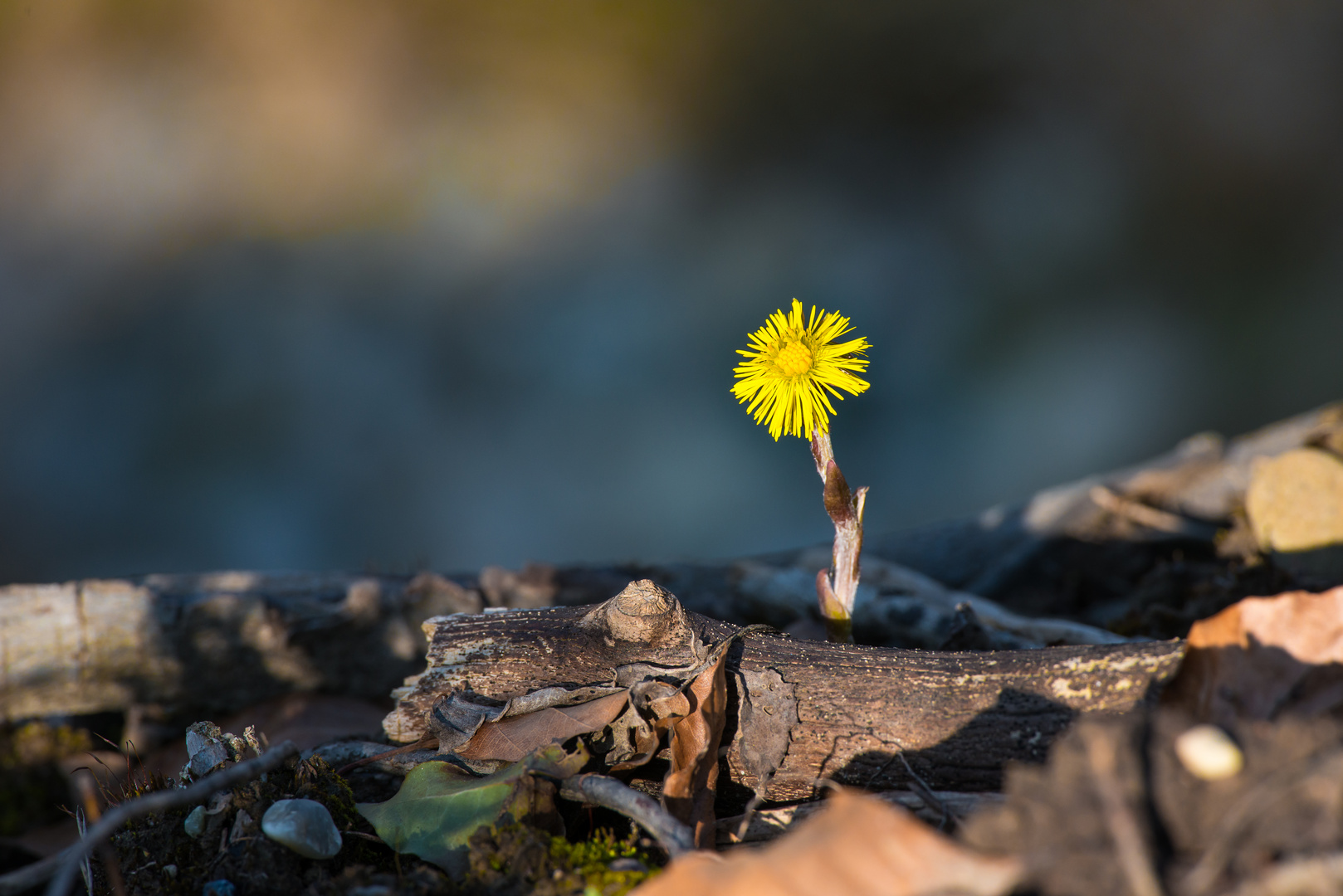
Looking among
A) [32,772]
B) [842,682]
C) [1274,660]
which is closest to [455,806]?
[842,682]

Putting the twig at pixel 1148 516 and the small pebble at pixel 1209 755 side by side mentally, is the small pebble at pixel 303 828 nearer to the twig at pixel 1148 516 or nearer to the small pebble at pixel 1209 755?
the small pebble at pixel 1209 755

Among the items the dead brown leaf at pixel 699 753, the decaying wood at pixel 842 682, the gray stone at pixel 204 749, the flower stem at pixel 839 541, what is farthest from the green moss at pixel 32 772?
the flower stem at pixel 839 541

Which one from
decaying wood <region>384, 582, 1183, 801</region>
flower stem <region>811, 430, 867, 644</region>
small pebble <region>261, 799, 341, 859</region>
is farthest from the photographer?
flower stem <region>811, 430, 867, 644</region>

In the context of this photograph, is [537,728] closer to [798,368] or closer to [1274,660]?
[798,368]

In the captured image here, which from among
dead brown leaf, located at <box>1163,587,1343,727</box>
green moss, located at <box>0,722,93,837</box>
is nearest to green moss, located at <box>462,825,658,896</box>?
dead brown leaf, located at <box>1163,587,1343,727</box>

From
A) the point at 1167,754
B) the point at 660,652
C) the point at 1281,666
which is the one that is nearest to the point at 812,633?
the point at 660,652

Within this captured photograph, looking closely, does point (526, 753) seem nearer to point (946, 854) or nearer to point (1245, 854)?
point (946, 854)

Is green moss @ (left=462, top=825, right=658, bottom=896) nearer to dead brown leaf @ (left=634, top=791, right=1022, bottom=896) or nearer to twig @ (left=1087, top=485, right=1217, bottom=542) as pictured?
dead brown leaf @ (left=634, top=791, right=1022, bottom=896)
